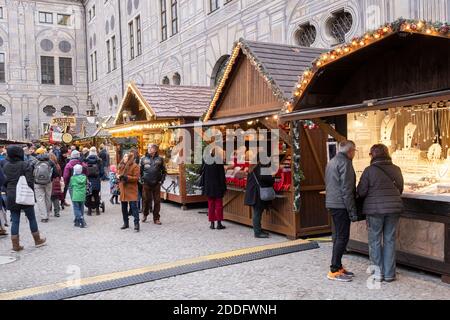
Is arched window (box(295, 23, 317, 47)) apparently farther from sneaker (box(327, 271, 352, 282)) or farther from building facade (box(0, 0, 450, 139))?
sneaker (box(327, 271, 352, 282))

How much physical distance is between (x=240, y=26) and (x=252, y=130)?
8.24 meters

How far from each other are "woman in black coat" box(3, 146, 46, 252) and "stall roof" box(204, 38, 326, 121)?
4502mm

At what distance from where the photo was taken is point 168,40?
24.1 metres

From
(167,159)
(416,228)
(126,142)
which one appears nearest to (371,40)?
(416,228)

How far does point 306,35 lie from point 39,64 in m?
32.1

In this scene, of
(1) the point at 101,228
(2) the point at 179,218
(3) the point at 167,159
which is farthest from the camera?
(3) the point at 167,159

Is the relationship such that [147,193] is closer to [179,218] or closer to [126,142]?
[179,218]

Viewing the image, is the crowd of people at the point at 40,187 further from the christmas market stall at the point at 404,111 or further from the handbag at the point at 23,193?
the christmas market stall at the point at 404,111

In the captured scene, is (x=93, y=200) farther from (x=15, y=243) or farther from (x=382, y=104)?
(x=382, y=104)

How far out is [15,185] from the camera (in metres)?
7.93

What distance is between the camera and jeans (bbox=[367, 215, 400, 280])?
5.76m

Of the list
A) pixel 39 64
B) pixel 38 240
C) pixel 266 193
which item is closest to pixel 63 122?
pixel 39 64

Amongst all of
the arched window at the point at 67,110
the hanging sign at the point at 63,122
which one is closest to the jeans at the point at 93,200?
the hanging sign at the point at 63,122
